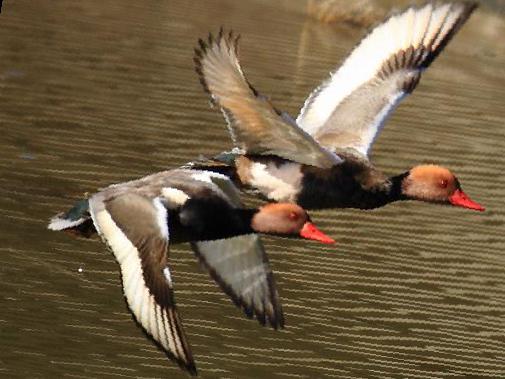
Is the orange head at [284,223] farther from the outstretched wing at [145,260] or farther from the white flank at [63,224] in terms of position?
the white flank at [63,224]

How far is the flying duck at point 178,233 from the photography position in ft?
31.5

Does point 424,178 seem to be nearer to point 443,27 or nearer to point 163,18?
point 443,27

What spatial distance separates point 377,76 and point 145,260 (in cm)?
347

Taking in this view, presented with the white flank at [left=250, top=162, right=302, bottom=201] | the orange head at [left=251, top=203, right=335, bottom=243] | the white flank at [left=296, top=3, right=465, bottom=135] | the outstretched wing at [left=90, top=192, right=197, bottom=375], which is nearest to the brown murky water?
the white flank at [left=296, top=3, right=465, bottom=135]

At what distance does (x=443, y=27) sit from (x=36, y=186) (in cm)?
674

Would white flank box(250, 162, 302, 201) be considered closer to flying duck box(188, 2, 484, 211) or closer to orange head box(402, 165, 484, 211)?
flying duck box(188, 2, 484, 211)

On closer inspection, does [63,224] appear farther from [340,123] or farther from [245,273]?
[340,123]

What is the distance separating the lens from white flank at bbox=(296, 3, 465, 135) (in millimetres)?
12570

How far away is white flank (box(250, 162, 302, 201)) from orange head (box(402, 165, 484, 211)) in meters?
0.76

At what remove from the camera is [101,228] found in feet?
32.8

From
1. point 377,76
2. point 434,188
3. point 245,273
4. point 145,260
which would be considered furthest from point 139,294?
point 377,76

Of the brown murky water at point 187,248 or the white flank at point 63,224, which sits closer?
the white flank at point 63,224

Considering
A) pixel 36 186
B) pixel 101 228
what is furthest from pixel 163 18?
pixel 101 228

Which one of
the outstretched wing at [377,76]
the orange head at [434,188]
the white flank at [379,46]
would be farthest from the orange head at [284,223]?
the white flank at [379,46]
